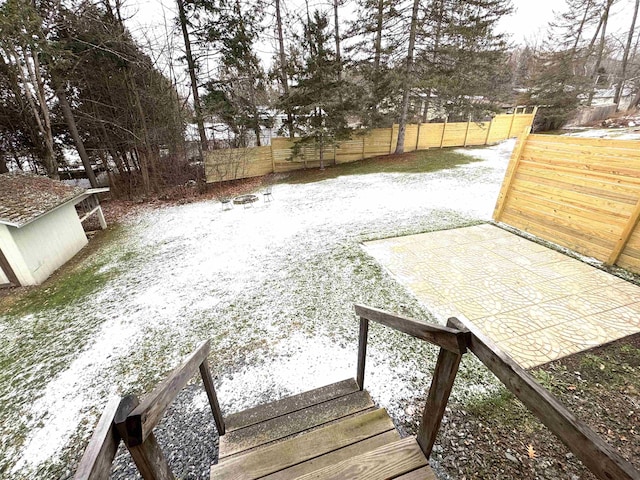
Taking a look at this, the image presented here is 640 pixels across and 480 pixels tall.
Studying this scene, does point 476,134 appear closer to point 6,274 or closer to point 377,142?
point 377,142

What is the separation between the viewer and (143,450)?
1156 mm

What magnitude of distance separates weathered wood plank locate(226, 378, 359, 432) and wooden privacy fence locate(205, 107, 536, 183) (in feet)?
40.5

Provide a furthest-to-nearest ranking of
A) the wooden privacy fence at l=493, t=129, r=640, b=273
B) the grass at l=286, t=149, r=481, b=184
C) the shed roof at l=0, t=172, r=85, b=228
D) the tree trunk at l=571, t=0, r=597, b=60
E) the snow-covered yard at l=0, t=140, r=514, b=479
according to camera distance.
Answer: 1. the tree trunk at l=571, t=0, r=597, b=60
2. the grass at l=286, t=149, r=481, b=184
3. the shed roof at l=0, t=172, r=85, b=228
4. the wooden privacy fence at l=493, t=129, r=640, b=273
5. the snow-covered yard at l=0, t=140, r=514, b=479

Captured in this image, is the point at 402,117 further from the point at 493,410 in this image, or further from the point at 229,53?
the point at 493,410

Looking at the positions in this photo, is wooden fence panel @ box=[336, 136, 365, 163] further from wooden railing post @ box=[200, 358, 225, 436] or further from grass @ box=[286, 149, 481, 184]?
wooden railing post @ box=[200, 358, 225, 436]

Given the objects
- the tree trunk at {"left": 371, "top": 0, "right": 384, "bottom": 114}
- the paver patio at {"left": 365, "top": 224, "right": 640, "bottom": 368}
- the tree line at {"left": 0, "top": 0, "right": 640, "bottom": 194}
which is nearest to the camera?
the paver patio at {"left": 365, "top": 224, "right": 640, "bottom": 368}

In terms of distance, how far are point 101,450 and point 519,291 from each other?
5023 mm

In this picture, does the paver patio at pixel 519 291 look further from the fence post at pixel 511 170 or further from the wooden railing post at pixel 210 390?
the wooden railing post at pixel 210 390

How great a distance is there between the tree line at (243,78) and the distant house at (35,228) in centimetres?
337

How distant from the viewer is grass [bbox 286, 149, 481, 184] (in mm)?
13633

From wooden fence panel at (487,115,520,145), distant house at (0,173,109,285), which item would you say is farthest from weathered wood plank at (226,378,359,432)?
wooden fence panel at (487,115,520,145)

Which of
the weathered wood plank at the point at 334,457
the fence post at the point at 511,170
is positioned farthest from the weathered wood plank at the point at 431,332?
the fence post at the point at 511,170

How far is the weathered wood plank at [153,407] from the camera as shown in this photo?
106cm

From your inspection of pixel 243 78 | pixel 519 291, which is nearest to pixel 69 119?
pixel 243 78
